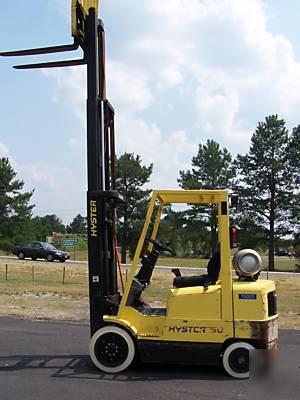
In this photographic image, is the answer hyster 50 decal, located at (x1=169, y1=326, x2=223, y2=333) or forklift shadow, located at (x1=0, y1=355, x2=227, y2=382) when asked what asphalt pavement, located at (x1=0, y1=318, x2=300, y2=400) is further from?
hyster 50 decal, located at (x1=169, y1=326, x2=223, y2=333)

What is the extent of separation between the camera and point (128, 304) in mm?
7625

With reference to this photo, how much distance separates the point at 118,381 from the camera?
23.0 feet

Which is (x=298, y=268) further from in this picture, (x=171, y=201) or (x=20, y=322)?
(x=171, y=201)

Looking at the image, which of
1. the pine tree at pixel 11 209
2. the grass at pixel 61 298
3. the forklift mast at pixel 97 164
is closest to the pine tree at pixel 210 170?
the pine tree at pixel 11 209

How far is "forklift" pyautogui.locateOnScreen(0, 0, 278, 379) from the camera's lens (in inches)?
281

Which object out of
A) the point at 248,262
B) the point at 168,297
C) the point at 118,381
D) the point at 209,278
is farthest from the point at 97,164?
the point at 118,381

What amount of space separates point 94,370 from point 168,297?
1.44 metres

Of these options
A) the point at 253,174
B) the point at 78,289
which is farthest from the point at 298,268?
the point at 78,289

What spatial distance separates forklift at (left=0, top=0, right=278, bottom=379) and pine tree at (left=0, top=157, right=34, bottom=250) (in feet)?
169

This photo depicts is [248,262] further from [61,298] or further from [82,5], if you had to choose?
[61,298]

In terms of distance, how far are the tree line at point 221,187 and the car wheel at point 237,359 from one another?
42943 mm

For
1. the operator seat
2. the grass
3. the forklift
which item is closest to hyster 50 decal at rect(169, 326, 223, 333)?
the forklift

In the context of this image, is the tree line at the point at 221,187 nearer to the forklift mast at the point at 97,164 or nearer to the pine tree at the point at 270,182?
the pine tree at the point at 270,182

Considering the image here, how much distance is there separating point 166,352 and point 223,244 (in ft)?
5.30
